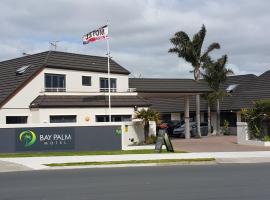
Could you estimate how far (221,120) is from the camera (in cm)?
5722

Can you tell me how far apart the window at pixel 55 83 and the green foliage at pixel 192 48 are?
1431 centimetres

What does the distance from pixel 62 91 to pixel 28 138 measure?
9.37 m

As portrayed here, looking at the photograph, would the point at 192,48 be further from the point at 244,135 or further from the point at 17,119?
the point at 17,119

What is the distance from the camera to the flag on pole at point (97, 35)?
35844 mm

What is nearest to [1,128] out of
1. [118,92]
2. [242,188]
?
[118,92]

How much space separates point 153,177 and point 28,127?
15054mm

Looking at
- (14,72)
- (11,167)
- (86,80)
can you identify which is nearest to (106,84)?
(86,80)

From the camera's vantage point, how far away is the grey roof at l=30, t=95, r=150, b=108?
3666 centimetres

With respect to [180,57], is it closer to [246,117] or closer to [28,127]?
[246,117]

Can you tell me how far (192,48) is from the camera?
4944 cm

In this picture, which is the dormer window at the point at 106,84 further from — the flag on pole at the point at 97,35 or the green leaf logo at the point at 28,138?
the green leaf logo at the point at 28,138

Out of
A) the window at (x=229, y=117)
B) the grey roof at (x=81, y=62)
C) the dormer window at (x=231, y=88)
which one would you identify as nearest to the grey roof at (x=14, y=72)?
the grey roof at (x=81, y=62)

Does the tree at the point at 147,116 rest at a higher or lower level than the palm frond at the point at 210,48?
lower

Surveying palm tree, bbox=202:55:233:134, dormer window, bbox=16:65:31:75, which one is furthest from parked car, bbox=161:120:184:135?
dormer window, bbox=16:65:31:75
